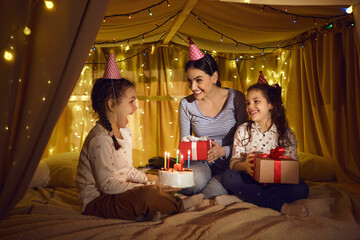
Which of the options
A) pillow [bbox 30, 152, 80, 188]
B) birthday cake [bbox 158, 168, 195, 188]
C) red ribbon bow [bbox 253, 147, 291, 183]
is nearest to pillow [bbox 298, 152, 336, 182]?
red ribbon bow [bbox 253, 147, 291, 183]

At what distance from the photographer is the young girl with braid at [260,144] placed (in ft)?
6.03

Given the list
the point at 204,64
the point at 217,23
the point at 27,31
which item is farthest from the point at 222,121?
the point at 27,31

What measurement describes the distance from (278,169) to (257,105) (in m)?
0.55

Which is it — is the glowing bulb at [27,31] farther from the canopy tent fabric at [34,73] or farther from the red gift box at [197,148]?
the red gift box at [197,148]

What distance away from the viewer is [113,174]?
1.60 metres

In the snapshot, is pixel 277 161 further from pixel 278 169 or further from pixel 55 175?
pixel 55 175

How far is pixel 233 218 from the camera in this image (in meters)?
1.50

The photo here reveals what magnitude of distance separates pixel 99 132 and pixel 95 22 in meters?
0.65

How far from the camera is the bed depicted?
134 centimetres

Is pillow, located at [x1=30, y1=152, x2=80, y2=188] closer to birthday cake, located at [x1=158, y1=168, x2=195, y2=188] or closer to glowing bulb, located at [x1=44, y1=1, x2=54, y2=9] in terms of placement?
birthday cake, located at [x1=158, y1=168, x2=195, y2=188]

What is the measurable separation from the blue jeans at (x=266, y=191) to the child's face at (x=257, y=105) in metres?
0.44

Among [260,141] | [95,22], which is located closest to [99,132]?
[95,22]

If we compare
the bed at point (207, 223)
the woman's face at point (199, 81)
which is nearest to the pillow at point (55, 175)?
the bed at point (207, 223)

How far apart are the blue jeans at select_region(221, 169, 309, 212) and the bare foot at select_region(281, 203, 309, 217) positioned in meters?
0.05
